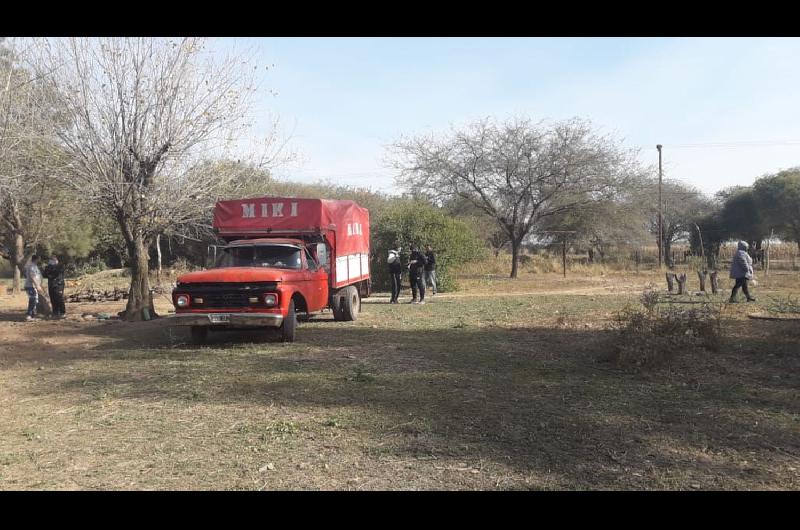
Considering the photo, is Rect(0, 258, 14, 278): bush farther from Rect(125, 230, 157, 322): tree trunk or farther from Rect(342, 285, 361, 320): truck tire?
Rect(342, 285, 361, 320): truck tire

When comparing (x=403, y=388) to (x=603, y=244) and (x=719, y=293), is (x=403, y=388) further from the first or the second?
(x=603, y=244)

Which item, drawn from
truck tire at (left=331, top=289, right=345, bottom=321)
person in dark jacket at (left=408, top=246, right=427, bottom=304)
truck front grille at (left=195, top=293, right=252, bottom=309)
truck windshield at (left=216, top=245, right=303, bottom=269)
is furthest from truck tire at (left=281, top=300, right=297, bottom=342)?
person in dark jacket at (left=408, top=246, right=427, bottom=304)

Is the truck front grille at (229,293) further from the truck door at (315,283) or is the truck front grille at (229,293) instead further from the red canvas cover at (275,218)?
the red canvas cover at (275,218)

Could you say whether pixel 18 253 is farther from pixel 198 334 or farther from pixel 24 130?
pixel 198 334

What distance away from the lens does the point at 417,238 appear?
23.9 metres

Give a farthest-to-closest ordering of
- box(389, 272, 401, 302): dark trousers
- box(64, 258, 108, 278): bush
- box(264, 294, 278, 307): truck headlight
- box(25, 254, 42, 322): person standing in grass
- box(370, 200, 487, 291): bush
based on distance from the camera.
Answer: box(64, 258, 108, 278): bush → box(370, 200, 487, 291): bush → box(389, 272, 401, 302): dark trousers → box(25, 254, 42, 322): person standing in grass → box(264, 294, 278, 307): truck headlight

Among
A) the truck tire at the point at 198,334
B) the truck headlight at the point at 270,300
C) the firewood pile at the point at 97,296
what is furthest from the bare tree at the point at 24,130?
the firewood pile at the point at 97,296

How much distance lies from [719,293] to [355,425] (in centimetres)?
1577

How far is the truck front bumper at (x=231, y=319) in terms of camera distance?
10289 millimetres

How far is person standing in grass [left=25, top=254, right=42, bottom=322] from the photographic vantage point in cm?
1579

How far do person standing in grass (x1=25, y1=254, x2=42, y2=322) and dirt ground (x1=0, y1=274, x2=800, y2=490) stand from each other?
15.5ft

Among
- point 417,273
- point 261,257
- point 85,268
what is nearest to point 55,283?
point 261,257

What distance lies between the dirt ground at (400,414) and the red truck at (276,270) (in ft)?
2.05

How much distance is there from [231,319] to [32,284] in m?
8.55
